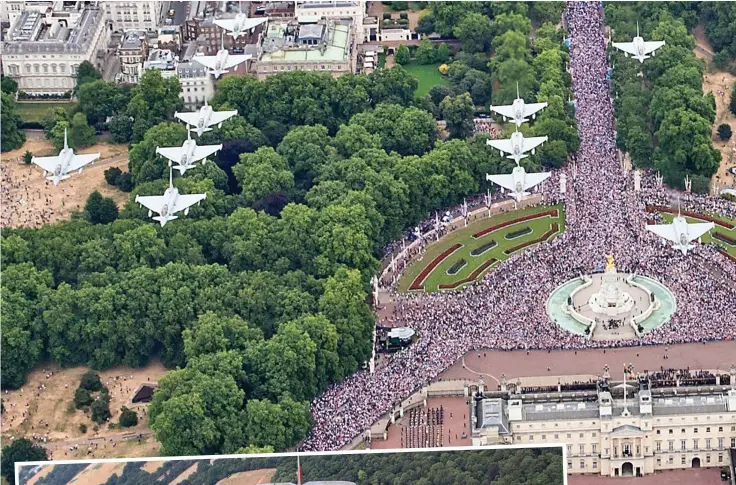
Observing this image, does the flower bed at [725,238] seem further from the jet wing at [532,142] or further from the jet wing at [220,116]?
the jet wing at [220,116]

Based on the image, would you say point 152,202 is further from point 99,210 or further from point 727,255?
point 727,255

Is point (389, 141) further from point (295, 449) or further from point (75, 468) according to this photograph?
point (75, 468)

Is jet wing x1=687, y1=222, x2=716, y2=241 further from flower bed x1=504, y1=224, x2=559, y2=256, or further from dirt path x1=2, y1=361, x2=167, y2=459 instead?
dirt path x1=2, y1=361, x2=167, y2=459

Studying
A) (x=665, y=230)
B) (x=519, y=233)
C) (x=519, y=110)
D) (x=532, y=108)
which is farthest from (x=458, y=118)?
(x=665, y=230)

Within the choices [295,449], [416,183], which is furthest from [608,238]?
[295,449]


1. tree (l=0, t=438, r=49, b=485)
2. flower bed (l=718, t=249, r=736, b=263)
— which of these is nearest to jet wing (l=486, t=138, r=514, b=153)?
flower bed (l=718, t=249, r=736, b=263)

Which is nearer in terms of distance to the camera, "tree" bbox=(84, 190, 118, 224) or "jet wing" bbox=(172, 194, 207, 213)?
"jet wing" bbox=(172, 194, 207, 213)
